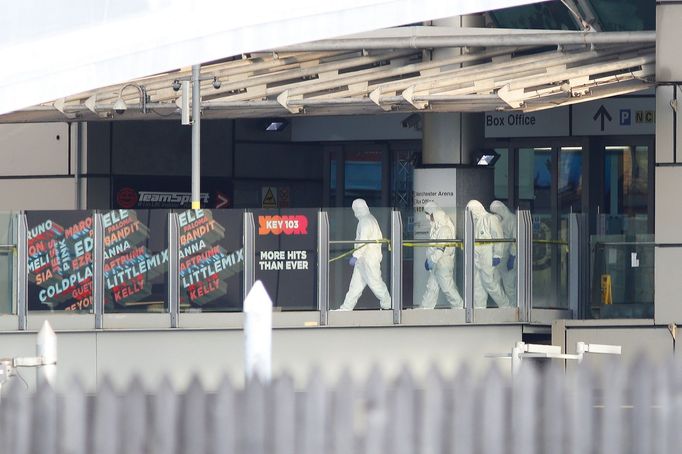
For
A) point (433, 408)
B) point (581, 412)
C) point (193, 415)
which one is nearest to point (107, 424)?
point (193, 415)

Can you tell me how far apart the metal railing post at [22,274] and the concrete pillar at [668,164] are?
28.6 ft

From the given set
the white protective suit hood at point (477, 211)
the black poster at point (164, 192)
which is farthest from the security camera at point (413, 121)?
the white protective suit hood at point (477, 211)

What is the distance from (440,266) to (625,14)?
266 inches

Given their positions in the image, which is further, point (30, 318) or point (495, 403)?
point (30, 318)

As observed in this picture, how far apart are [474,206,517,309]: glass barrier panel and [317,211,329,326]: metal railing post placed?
215 centimetres

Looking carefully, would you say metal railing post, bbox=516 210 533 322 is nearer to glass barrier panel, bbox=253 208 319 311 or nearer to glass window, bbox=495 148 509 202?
glass barrier panel, bbox=253 208 319 311

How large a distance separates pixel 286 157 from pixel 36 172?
6.06 meters

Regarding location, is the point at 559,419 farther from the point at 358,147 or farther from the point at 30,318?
the point at 358,147

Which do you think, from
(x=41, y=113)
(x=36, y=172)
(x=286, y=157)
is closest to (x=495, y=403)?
(x=41, y=113)

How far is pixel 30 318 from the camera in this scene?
2050 cm

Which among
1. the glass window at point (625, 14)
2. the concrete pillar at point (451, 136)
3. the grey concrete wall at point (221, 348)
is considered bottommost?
the grey concrete wall at point (221, 348)

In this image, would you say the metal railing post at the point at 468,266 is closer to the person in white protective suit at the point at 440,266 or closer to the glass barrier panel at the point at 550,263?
the person in white protective suit at the point at 440,266

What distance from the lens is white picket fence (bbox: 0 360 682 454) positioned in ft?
25.5

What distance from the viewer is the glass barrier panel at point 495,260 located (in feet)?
69.1
